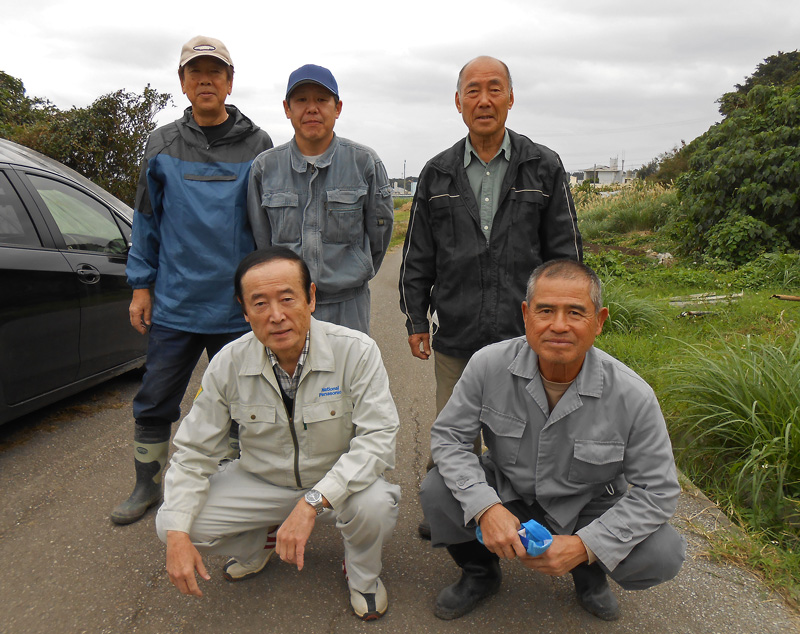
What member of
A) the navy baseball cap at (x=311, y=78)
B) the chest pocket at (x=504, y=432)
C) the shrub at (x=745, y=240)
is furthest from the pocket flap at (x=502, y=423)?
the shrub at (x=745, y=240)

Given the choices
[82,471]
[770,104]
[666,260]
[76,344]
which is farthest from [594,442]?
[770,104]

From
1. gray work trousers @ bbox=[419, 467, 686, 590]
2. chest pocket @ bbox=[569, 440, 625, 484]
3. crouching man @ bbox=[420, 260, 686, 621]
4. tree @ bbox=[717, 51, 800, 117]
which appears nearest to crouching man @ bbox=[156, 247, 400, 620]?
gray work trousers @ bbox=[419, 467, 686, 590]

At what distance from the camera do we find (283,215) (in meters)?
2.93

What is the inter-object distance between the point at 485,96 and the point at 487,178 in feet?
1.19

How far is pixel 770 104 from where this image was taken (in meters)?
9.32

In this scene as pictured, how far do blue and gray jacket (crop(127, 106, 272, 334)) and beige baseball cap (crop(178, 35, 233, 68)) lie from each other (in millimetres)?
287

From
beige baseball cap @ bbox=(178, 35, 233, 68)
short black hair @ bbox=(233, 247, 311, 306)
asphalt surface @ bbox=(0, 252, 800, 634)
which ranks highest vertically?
beige baseball cap @ bbox=(178, 35, 233, 68)

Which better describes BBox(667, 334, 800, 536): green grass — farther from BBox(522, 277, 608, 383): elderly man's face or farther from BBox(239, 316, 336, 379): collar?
BBox(239, 316, 336, 379): collar

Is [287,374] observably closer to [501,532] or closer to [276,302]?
[276,302]

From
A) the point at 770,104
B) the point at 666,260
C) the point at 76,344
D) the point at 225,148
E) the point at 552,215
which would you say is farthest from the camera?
the point at 666,260

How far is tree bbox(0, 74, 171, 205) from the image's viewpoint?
9781mm

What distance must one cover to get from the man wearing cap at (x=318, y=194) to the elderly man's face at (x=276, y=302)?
22.6 inches

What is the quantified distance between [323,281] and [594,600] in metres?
1.78

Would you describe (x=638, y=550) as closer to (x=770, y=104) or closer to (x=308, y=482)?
(x=308, y=482)
